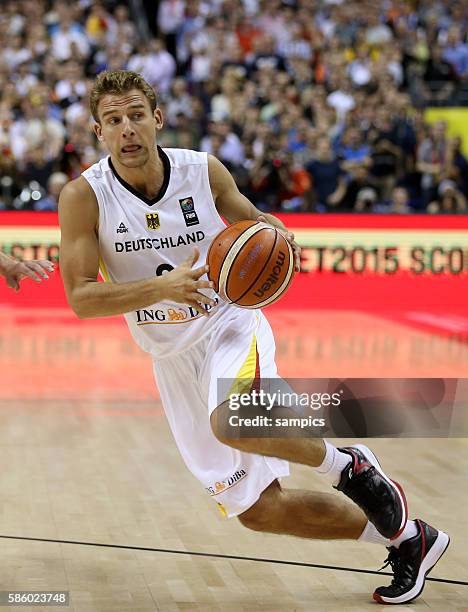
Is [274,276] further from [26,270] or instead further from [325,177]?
[325,177]

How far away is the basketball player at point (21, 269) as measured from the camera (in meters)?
4.57

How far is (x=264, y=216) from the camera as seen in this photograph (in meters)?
4.76

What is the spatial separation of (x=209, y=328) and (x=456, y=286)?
26.9ft

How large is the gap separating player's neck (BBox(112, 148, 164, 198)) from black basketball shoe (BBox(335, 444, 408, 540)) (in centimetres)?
143

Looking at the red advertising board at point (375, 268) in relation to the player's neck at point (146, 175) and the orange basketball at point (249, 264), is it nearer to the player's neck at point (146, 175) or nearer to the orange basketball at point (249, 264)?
the player's neck at point (146, 175)

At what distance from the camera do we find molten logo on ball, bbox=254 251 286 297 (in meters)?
4.25

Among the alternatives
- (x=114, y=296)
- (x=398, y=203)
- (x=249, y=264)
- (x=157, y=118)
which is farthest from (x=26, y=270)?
(x=398, y=203)

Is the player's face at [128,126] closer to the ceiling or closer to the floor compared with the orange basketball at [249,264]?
closer to the ceiling

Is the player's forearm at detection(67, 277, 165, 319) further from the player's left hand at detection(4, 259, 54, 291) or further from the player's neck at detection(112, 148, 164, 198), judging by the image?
the player's neck at detection(112, 148, 164, 198)

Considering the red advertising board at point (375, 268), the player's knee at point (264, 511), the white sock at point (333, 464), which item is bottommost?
the red advertising board at point (375, 268)

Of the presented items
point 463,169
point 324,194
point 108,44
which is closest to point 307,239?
point 324,194

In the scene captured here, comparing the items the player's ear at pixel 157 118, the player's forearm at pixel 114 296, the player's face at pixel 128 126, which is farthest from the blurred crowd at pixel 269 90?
the player's forearm at pixel 114 296

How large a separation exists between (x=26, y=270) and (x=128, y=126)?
776 mm

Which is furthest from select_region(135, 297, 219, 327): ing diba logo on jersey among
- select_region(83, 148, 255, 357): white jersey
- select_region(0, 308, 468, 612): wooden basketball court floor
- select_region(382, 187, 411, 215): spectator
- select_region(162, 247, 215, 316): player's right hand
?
select_region(382, 187, 411, 215): spectator
